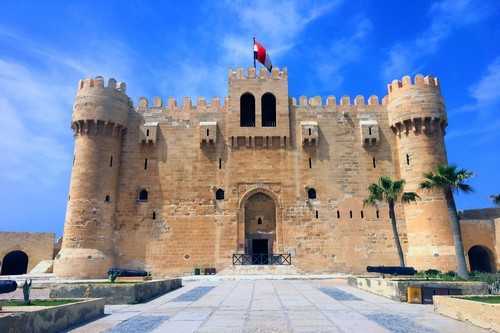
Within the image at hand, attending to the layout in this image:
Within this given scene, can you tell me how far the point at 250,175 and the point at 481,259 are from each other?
17.6 m

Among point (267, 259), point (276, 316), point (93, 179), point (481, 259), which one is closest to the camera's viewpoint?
point (276, 316)

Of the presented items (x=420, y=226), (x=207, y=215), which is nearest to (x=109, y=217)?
(x=207, y=215)

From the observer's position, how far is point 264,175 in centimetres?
2594

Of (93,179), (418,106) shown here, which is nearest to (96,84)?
(93,179)

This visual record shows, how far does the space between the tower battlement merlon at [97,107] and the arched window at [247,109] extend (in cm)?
804

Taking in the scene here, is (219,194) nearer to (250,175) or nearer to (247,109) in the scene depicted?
(250,175)

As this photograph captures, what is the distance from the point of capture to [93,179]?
2441 cm

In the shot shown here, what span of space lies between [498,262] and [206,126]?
69.3 ft

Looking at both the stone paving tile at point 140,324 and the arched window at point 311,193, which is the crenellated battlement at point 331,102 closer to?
the arched window at point 311,193

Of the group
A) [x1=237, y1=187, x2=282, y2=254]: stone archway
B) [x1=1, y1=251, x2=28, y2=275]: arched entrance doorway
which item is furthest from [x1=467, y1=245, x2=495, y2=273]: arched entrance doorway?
[x1=1, y1=251, x2=28, y2=275]: arched entrance doorway

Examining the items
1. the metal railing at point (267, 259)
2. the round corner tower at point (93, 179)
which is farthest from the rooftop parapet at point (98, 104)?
the metal railing at point (267, 259)

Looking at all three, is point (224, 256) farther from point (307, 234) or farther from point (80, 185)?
point (80, 185)

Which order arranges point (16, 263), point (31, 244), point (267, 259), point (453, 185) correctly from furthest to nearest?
point (16, 263) → point (31, 244) → point (267, 259) → point (453, 185)

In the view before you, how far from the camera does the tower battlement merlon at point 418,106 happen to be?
2514cm
